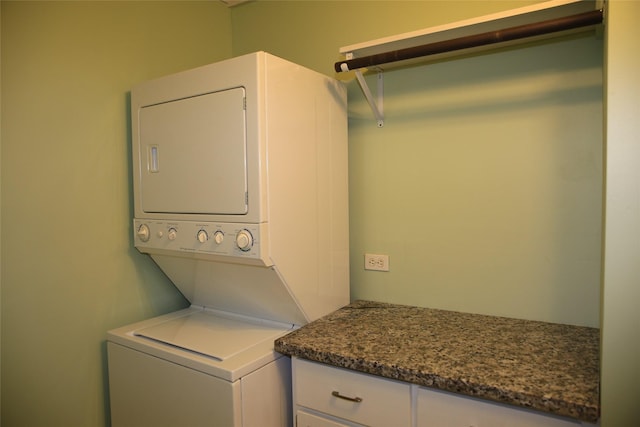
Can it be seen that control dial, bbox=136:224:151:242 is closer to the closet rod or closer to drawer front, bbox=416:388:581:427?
the closet rod

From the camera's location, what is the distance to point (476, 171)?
69.4 inches

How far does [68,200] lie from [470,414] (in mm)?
1728

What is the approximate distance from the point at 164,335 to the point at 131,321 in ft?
1.11

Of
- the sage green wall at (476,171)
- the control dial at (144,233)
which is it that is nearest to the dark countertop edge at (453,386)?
the sage green wall at (476,171)

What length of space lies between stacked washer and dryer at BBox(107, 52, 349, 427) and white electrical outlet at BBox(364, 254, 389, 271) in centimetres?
16

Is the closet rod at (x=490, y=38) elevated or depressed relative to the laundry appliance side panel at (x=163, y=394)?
elevated

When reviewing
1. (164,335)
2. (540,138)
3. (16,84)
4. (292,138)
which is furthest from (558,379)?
(16,84)

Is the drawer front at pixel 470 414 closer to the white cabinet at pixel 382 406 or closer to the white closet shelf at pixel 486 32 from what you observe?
the white cabinet at pixel 382 406

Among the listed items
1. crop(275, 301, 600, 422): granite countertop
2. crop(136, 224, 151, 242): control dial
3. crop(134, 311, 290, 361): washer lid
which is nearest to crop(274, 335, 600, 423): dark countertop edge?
crop(275, 301, 600, 422): granite countertop

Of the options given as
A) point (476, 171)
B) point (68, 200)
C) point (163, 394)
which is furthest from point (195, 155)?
point (476, 171)

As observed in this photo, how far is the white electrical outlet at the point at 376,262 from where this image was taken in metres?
2.01

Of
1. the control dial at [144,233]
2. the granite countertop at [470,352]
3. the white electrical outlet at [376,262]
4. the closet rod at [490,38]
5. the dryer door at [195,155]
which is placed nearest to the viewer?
the granite countertop at [470,352]

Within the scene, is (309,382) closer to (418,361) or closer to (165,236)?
(418,361)

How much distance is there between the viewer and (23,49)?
1.60 m
